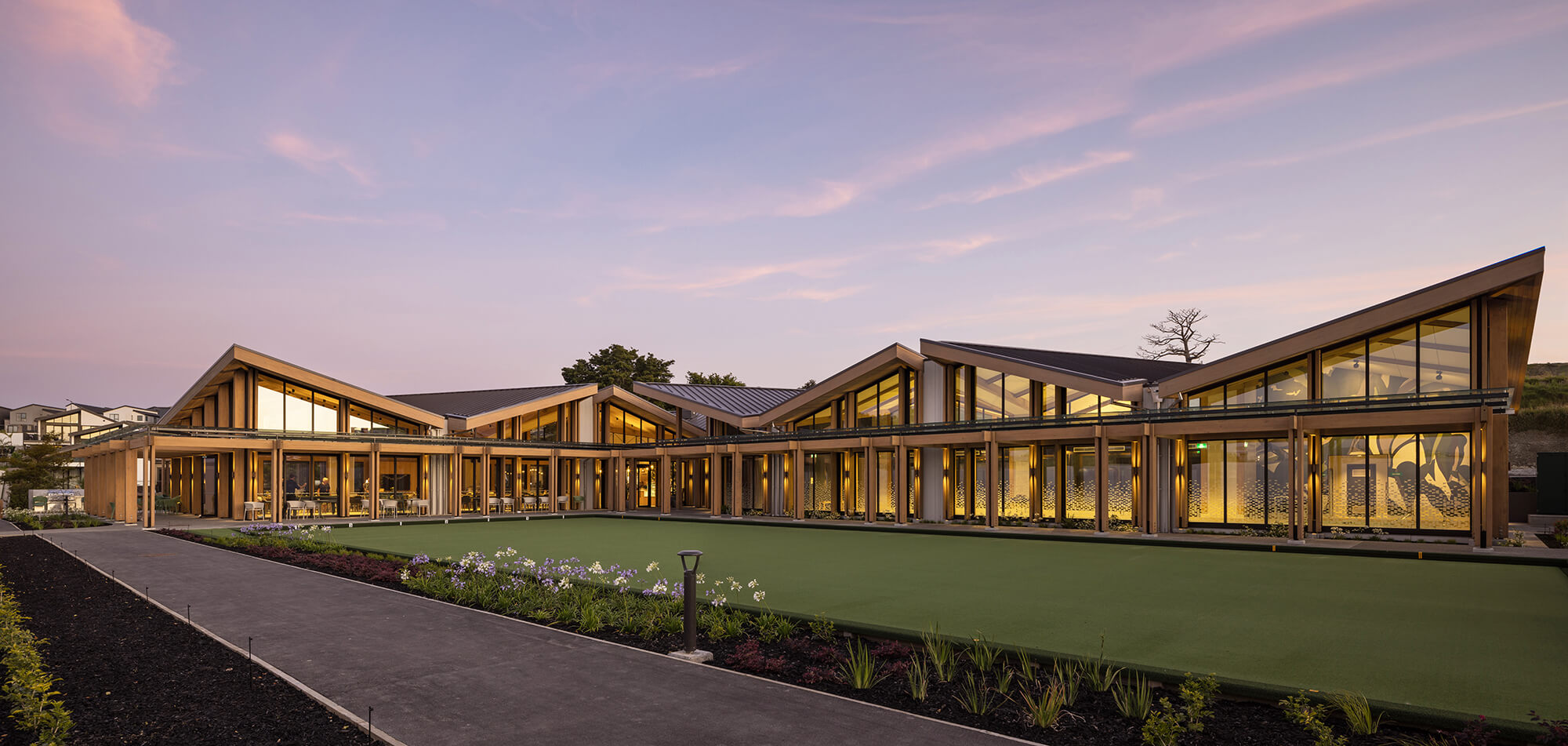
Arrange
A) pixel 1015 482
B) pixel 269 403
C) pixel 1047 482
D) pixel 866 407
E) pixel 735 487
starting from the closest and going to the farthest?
pixel 1047 482, pixel 1015 482, pixel 269 403, pixel 866 407, pixel 735 487

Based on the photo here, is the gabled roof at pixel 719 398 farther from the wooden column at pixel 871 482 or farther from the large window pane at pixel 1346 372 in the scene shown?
the large window pane at pixel 1346 372

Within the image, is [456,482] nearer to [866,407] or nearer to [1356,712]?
[866,407]

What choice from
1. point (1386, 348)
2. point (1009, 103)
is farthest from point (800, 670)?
point (1386, 348)

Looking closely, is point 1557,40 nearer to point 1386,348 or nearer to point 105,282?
point 1386,348

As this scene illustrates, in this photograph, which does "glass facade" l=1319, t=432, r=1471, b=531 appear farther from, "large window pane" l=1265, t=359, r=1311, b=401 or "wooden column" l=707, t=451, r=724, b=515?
"wooden column" l=707, t=451, r=724, b=515

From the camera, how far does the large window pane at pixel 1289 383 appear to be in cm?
2144

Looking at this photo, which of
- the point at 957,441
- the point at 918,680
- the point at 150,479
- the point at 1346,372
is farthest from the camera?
the point at 150,479

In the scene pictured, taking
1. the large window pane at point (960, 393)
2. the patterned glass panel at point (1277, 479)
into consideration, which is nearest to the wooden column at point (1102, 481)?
the patterned glass panel at point (1277, 479)

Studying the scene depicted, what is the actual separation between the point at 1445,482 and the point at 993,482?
10.6m

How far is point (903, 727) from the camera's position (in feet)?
19.4

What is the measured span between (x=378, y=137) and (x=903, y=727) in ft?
74.7

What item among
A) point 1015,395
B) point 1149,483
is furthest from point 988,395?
point 1149,483

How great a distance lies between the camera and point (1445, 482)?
63.1 ft

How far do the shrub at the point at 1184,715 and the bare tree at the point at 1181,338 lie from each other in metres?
47.1
